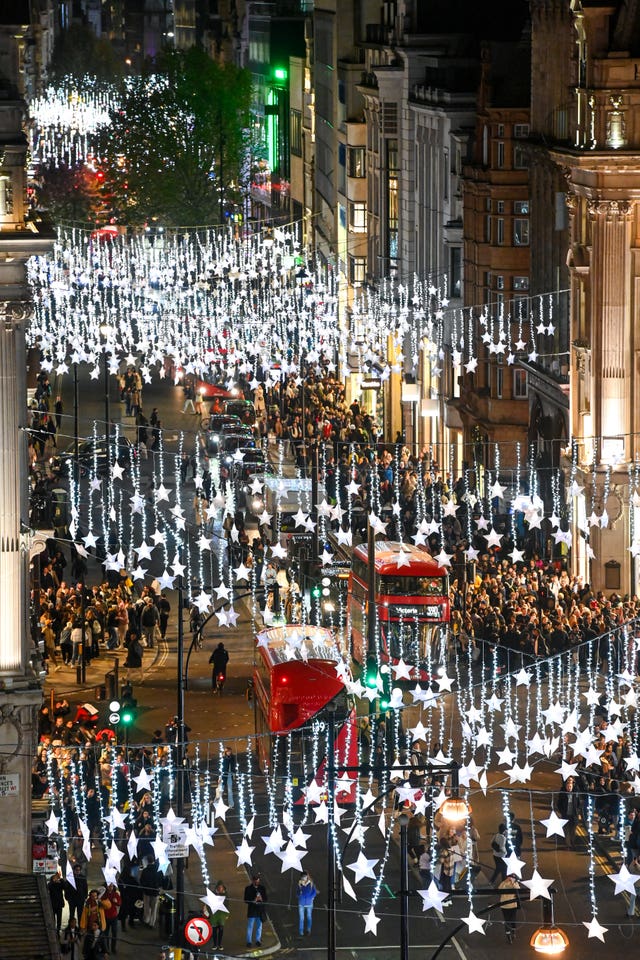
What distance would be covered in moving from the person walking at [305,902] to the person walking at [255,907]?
0.66 m

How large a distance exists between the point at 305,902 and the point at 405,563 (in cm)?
1579

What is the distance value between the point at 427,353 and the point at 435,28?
42.2 feet

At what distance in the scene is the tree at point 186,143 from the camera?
131 m

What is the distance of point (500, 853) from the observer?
4081 centimetres

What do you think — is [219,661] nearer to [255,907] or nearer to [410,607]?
[410,607]

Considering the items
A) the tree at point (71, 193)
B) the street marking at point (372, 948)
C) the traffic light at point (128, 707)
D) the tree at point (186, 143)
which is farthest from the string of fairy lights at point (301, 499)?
the tree at point (71, 193)

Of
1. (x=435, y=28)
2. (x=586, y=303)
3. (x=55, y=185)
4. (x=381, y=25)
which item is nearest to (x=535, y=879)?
(x=586, y=303)

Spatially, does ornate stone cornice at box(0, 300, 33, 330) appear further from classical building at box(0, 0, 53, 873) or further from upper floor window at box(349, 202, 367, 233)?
upper floor window at box(349, 202, 367, 233)

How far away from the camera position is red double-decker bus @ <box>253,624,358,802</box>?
46.8 metres

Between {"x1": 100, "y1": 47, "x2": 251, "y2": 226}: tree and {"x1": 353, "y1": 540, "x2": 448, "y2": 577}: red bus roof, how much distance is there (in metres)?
74.5

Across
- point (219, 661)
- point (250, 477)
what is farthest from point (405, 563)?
point (250, 477)

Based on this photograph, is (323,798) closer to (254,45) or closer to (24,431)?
(24,431)

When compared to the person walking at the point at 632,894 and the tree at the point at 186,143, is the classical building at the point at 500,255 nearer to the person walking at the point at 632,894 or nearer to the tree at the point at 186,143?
the person walking at the point at 632,894

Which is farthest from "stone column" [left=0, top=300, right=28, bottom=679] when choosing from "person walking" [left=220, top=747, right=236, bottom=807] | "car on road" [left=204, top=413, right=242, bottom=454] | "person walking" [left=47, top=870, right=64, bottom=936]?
"car on road" [left=204, top=413, right=242, bottom=454]
